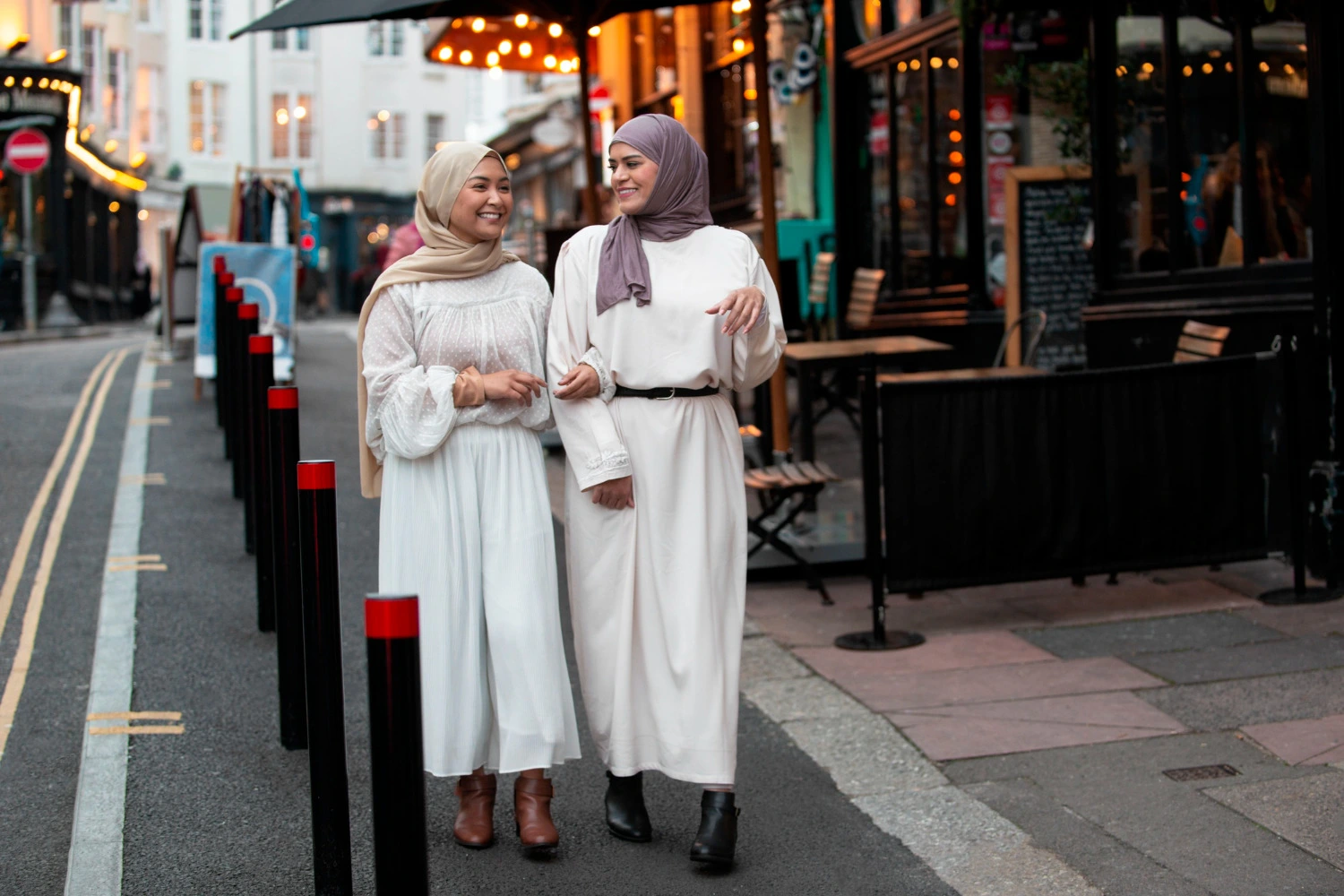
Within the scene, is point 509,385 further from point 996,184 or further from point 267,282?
point 267,282

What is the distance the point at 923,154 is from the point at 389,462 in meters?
10.1

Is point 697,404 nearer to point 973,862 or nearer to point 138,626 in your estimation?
point 973,862

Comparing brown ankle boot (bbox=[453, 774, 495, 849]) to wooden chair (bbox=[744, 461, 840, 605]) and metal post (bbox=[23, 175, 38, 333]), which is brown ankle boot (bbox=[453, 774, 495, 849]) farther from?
metal post (bbox=[23, 175, 38, 333])

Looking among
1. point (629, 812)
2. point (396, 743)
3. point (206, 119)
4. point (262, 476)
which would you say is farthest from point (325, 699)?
point (206, 119)

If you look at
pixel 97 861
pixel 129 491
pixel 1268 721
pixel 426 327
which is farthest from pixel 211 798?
pixel 129 491

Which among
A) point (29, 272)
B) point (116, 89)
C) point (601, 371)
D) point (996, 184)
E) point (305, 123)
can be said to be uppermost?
point (305, 123)

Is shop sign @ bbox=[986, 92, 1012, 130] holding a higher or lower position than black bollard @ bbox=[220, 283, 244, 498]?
higher

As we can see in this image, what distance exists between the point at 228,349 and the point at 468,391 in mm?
5525

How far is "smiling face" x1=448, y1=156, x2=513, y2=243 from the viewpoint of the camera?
13.1ft

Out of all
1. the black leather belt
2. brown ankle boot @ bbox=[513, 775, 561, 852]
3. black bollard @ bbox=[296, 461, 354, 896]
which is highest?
the black leather belt

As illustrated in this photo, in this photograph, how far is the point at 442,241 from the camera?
404cm

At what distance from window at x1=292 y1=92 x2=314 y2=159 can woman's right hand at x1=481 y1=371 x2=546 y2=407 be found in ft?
167

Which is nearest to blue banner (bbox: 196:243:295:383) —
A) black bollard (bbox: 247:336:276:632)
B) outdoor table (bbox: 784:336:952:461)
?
outdoor table (bbox: 784:336:952:461)

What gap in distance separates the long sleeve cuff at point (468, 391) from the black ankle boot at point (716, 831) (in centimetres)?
121
